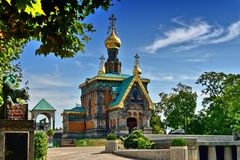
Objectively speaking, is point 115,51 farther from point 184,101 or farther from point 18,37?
point 18,37

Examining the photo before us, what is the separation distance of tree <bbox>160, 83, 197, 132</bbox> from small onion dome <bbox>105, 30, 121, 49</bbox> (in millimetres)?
10789

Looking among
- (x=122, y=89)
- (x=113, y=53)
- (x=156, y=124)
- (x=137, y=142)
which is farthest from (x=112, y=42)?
(x=137, y=142)

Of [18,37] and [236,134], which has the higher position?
[18,37]

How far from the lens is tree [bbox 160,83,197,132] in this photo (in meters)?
55.4

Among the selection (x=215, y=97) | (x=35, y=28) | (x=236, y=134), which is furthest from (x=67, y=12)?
(x=215, y=97)

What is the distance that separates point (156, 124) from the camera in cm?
5741

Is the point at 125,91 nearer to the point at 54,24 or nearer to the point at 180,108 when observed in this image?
the point at 180,108

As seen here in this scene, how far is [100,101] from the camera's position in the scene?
52656mm

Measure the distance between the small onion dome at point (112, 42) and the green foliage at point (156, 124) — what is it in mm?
11755

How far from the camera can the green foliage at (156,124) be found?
55.2 metres

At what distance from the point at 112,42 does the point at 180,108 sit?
13.6 metres

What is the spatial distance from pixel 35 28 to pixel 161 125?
53.4 meters

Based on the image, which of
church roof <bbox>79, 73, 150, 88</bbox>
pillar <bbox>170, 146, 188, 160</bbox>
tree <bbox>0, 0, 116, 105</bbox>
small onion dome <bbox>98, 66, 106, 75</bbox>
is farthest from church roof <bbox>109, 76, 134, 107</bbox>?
tree <bbox>0, 0, 116, 105</bbox>

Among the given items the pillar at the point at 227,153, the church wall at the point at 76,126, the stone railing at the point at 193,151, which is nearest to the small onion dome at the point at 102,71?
the church wall at the point at 76,126
